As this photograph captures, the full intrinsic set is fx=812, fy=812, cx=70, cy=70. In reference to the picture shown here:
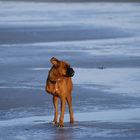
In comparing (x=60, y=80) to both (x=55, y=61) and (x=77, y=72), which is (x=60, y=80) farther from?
(x=77, y=72)

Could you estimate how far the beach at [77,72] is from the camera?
11883 millimetres

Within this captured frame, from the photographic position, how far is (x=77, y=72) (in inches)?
719

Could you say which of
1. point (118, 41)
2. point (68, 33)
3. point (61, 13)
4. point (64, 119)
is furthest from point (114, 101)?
point (61, 13)

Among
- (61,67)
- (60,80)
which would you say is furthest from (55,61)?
(60,80)

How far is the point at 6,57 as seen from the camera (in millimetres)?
21266

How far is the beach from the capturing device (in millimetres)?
11883

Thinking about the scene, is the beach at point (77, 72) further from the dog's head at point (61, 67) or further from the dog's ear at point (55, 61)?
A: the dog's ear at point (55, 61)

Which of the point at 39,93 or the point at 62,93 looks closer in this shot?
the point at 62,93

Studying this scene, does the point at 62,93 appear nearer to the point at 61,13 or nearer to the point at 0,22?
the point at 0,22

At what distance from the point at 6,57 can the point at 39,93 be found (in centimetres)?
605

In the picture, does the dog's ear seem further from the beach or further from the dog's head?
the beach

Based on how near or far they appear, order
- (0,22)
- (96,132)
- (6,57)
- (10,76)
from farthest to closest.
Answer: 1. (0,22)
2. (6,57)
3. (10,76)
4. (96,132)

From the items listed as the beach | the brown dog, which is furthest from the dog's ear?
the beach

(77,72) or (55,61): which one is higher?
(77,72)
